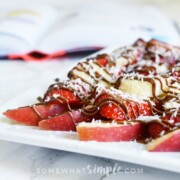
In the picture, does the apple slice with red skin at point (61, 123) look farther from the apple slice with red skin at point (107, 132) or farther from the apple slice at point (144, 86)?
the apple slice at point (144, 86)

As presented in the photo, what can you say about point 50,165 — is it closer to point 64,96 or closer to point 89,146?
point 89,146

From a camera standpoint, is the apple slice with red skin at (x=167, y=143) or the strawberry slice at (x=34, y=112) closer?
the apple slice with red skin at (x=167, y=143)

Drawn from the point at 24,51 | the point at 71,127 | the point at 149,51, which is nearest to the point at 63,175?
the point at 71,127

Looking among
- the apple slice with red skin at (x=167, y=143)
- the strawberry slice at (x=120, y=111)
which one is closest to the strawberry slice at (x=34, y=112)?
the strawberry slice at (x=120, y=111)

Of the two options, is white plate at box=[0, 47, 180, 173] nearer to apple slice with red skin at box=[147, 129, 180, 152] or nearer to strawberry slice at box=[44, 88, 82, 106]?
apple slice with red skin at box=[147, 129, 180, 152]

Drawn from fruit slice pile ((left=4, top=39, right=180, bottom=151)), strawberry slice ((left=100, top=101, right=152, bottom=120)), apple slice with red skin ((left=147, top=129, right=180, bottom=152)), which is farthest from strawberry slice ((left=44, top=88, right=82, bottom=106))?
apple slice with red skin ((left=147, top=129, right=180, bottom=152))

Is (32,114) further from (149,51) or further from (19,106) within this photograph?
(149,51)
